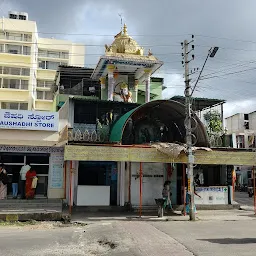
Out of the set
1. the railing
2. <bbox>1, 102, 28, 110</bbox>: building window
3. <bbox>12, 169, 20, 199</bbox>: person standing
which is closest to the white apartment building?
<bbox>1, 102, 28, 110</bbox>: building window

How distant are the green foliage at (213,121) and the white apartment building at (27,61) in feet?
96.3

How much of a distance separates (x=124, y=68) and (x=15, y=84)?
28374mm

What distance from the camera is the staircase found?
1656 cm

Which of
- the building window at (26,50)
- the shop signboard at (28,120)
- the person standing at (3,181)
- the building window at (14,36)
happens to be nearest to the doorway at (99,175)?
the shop signboard at (28,120)

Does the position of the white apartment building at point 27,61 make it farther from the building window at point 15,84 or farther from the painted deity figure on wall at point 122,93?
the painted deity figure on wall at point 122,93

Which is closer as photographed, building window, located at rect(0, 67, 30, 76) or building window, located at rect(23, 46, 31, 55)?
building window, located at rect(0, 67, 30, 76)

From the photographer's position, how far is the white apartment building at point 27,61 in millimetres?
48125

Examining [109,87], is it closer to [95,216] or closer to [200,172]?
[200,172]

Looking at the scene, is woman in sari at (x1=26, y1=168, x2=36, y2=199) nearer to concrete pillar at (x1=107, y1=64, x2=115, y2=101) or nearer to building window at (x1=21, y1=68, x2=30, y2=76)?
concrete pillar at (x1=107, y1=64, x2=115, y2=101)

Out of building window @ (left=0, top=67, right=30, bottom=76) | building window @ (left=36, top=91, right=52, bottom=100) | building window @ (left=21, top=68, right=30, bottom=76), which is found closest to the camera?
building window @ (left=0, top=67, right=30, bottom=76)

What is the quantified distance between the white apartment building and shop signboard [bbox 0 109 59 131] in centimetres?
2944

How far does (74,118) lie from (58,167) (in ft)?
9.58

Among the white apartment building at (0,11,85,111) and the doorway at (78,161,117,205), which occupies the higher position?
the white apartment building at (0,11,85,111)

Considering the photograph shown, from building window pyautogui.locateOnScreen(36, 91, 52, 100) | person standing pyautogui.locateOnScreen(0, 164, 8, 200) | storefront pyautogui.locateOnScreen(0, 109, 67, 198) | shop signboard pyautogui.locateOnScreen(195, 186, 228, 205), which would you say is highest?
building window pyautogui.locateOnScreen(36, 91, 52, 100)
